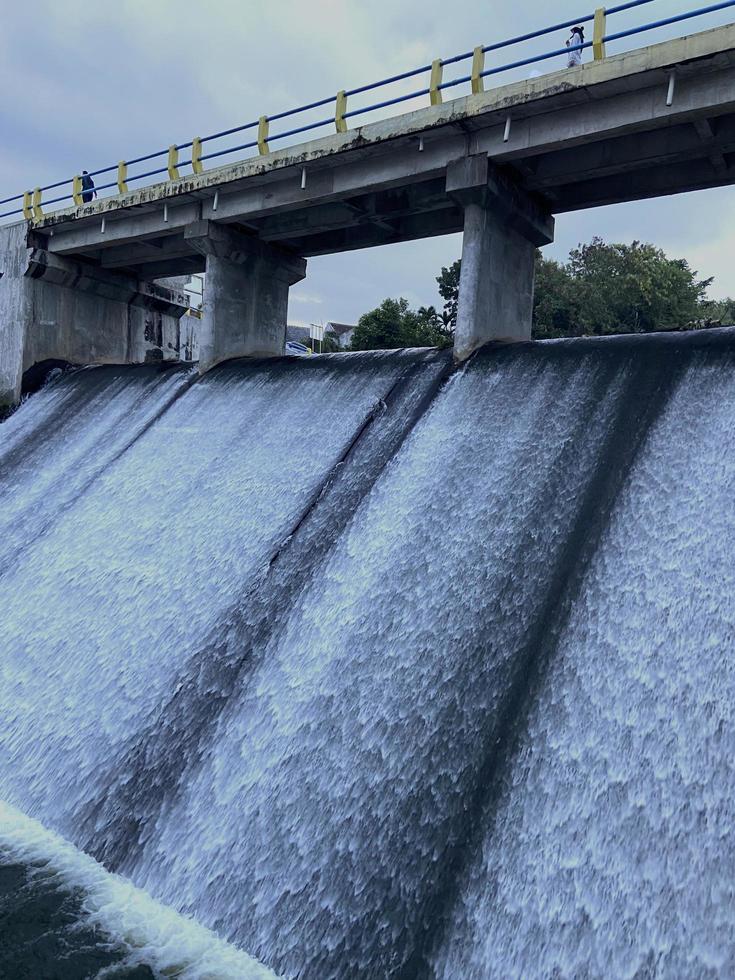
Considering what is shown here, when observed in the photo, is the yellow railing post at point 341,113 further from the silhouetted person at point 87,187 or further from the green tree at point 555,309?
the green tree at point 555,309

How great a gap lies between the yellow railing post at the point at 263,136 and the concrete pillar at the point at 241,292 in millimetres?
1863

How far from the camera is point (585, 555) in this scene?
6305mm

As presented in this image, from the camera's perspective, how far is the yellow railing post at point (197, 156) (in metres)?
14.3

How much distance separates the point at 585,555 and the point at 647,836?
250 cm

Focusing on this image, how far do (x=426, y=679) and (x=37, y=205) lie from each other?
1670 centimetres

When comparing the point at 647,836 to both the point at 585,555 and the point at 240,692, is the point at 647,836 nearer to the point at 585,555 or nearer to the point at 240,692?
the point at 585,555

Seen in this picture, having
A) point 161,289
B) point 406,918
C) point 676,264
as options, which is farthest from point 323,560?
point 676,264

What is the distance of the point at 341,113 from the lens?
39.3 feet

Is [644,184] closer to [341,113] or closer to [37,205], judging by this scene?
[341,113]

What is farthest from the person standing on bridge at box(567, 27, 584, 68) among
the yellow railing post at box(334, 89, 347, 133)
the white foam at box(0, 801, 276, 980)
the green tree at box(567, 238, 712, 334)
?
the green tree at box(567, 238, 712, 334)

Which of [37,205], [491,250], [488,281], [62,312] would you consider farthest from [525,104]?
[62,312]

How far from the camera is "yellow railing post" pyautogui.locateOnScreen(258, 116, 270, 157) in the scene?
13.2 m

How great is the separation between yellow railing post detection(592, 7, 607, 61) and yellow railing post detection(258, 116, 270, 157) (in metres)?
6.20

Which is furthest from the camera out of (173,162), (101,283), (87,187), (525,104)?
(101,283)
